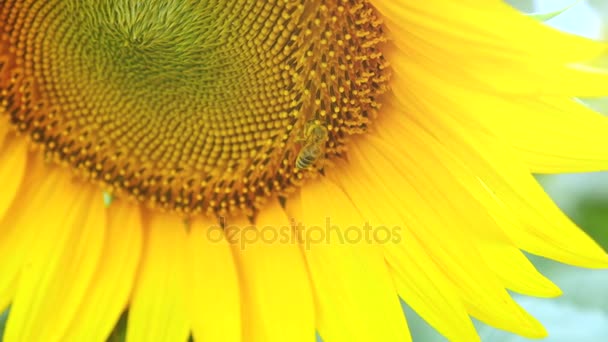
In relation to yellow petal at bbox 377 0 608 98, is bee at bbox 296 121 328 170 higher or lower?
higher

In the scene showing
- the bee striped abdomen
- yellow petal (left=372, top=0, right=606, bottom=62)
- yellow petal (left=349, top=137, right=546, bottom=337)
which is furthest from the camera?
the bee striped abdomen

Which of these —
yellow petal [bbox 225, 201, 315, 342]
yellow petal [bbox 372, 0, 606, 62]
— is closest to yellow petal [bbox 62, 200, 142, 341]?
yellow petal [bbox 225, 201, 315, 342]

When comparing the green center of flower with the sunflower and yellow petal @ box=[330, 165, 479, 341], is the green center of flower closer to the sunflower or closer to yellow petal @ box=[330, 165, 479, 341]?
the sunflower

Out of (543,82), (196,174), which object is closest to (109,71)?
(196,174)

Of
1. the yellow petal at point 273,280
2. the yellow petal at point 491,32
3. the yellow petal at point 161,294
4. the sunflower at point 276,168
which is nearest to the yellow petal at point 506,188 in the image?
the sunflower at point 276,168

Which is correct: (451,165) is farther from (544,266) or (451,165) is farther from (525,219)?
(544,266)

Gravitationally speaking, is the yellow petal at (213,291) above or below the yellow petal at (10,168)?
below

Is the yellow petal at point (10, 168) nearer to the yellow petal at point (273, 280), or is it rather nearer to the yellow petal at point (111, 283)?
the yellow petal at point (111, 283)

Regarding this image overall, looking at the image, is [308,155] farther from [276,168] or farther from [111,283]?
[111,283]
